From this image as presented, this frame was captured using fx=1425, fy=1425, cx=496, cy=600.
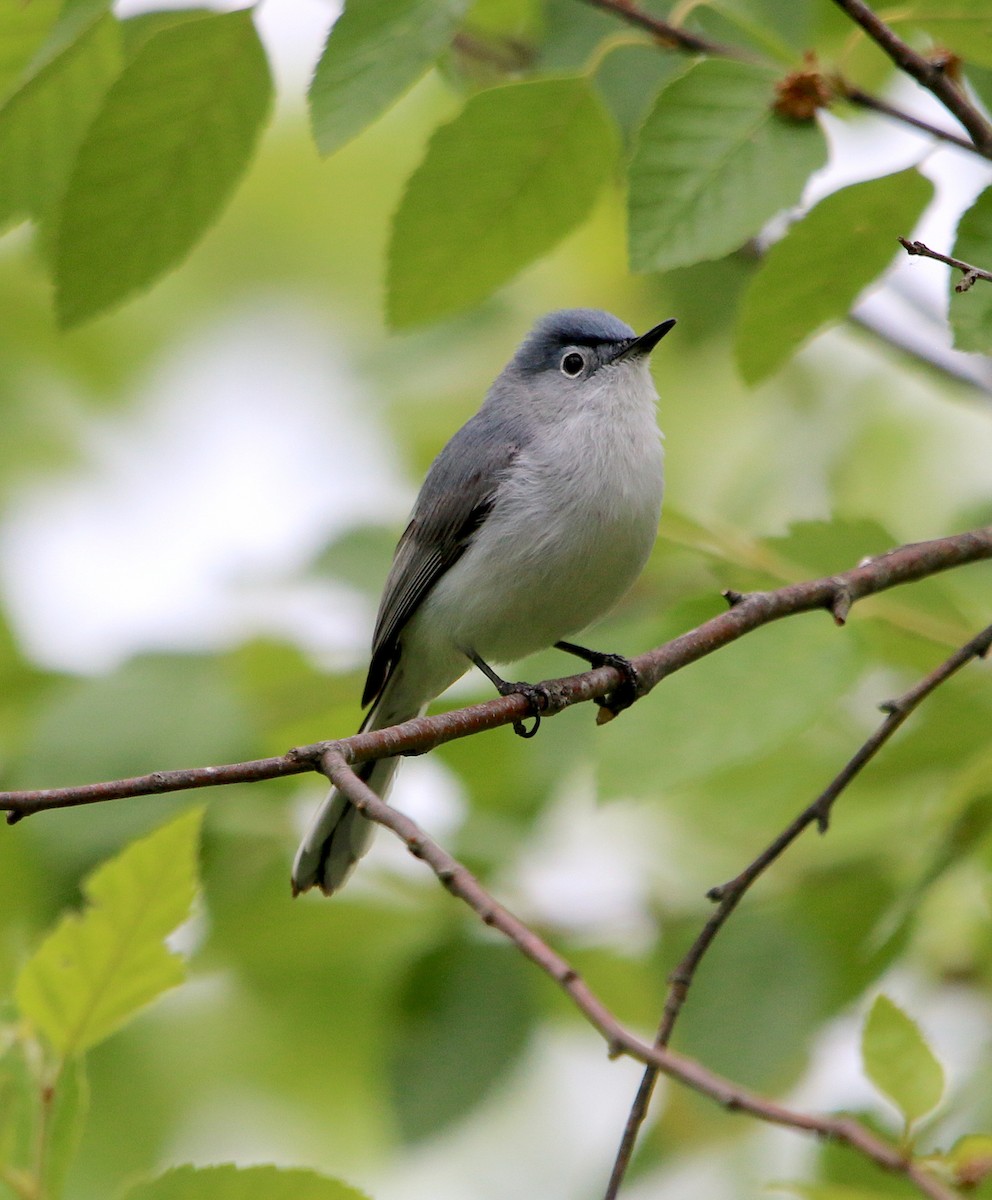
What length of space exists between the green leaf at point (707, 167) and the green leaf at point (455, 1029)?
150 cm

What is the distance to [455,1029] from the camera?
2883 millimetres

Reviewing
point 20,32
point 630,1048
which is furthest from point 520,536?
point 630,1048

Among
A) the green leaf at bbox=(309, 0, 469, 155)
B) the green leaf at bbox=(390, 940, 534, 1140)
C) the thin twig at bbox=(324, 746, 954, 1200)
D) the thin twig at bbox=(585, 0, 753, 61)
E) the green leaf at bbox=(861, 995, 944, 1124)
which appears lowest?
the green leaf at bbox=(390, 940, 534, 1140)

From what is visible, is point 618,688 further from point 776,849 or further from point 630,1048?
point 630,1048

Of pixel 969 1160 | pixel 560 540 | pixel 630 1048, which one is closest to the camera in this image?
pixel 630 1048

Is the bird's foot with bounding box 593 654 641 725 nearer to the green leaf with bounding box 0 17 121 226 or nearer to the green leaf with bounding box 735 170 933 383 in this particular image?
the green leaf with bounding box 735 170 933 383

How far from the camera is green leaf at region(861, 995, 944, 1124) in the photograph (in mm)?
1477

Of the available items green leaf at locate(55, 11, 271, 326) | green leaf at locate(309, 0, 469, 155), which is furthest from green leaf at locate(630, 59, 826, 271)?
green leaf at locate(55, 11, 271, 326)

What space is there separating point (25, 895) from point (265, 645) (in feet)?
2.83

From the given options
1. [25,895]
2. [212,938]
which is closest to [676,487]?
[212,938]

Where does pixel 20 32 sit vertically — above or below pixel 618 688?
above

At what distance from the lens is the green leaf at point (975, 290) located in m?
1.95

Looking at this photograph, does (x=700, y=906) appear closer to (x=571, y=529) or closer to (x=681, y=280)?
(x=571, y=529)

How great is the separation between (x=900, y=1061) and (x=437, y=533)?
201 cm
